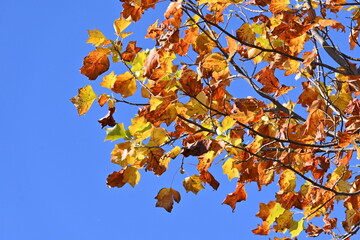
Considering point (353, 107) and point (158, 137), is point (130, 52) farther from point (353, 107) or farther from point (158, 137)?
point (353, 107)

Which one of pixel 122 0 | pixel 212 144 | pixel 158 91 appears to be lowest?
pixel 212 144

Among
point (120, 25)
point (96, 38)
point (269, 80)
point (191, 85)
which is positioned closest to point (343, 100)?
point (269, 80)

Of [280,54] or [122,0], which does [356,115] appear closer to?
[280,54]

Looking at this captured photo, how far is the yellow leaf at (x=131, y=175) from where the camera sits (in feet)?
11.9

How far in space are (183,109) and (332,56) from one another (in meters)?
1.39

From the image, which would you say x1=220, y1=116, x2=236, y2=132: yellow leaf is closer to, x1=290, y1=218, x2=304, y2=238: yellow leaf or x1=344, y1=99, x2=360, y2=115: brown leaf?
x1=344, y1=99, x2=360, y2=115: brown leaf

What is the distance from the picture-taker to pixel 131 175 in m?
3.63

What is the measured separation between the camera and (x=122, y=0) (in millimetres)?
3746

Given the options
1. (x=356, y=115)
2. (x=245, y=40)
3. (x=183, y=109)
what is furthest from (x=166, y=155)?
(x=356, y=115)

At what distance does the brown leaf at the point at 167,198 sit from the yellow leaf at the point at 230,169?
410 mm

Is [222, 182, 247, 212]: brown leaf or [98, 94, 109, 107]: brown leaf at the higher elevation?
[98, 94, 109, 107]: brown leaf

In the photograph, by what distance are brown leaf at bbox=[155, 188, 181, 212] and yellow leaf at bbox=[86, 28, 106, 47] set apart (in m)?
1.15

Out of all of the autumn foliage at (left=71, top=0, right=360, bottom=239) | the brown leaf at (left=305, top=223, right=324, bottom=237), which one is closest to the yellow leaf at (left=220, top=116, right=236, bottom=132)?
the autumn foliage at (left=71, top=0, right=360, bottom=239)

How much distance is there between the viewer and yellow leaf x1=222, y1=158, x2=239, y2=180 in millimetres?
3857
